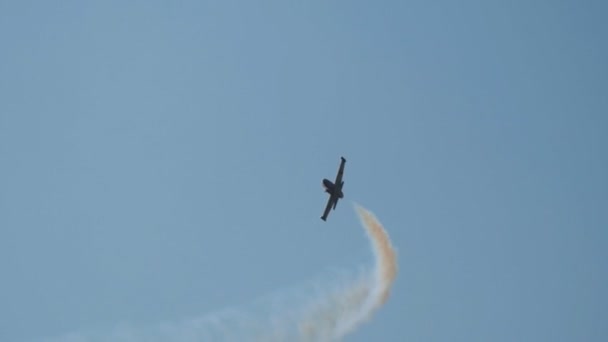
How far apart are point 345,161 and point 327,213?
5.80m

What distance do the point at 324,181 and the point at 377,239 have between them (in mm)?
8056

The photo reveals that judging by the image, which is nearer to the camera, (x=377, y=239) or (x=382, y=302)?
(x=382, y=302)

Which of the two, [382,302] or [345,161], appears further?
[345,161]

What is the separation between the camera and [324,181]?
237 feet

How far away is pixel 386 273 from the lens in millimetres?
70250

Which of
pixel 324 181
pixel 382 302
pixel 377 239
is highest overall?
pixel 324 181

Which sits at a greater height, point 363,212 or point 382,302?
point 363,212

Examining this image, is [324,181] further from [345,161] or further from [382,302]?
[382,302]

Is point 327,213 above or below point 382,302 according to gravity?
above

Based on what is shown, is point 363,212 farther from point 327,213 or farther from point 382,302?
point 382,302

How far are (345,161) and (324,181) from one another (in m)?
3.60

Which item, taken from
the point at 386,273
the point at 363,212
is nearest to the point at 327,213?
the point at 363,212

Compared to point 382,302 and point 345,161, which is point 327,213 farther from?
point 382,302

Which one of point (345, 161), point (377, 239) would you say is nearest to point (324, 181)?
point (345, 161)
